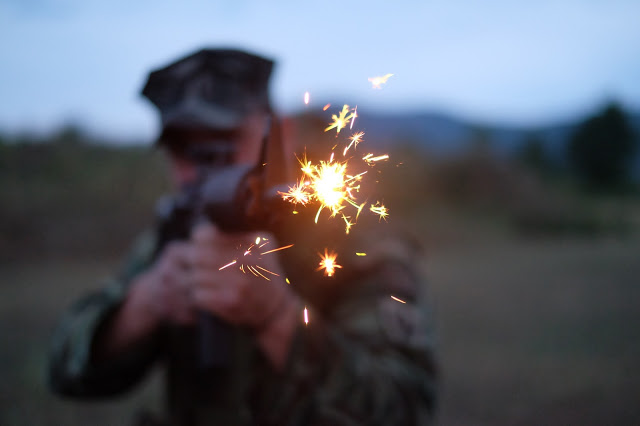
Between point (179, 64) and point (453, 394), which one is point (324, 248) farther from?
point (453, 394)

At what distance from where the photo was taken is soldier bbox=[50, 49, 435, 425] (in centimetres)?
121

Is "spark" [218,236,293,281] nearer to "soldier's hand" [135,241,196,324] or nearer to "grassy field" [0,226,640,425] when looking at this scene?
"soldier's hand" [135,241,196,324]

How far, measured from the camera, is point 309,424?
1.26 m

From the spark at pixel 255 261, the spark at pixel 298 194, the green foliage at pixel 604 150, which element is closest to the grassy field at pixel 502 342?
the spark at pixel 255 261

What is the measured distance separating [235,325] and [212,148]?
535mm

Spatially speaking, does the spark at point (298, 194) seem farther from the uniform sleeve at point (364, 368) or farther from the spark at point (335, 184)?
the uniform sleeve at point (364, 368)

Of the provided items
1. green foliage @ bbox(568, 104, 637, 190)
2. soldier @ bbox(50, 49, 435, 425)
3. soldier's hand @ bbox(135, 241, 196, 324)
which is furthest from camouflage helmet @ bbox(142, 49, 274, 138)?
green foliage @ bbox(568, 104, 637, 190)

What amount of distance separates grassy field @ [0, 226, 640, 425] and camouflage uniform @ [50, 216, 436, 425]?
1.78m

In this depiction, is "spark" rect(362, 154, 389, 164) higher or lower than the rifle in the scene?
higher

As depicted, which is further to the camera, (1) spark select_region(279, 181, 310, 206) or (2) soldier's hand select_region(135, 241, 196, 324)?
(2) soldier's hand select_region(135, 241, 196, 324)

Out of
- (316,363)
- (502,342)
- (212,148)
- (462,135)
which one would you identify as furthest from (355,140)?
(462,135)

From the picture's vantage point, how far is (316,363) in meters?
1.30

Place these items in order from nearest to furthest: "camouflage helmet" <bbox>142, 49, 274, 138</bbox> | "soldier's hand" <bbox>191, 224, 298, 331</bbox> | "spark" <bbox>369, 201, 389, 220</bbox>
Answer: "spark" <bbox>369, 201, 389, 220</bbox> < "soldier's hand" <bbox>191, 224, 298, 331</bbox> < "camouflage helmet" <bbox>142, 49, 274, 138</bbox>

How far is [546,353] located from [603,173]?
17.9 meters
